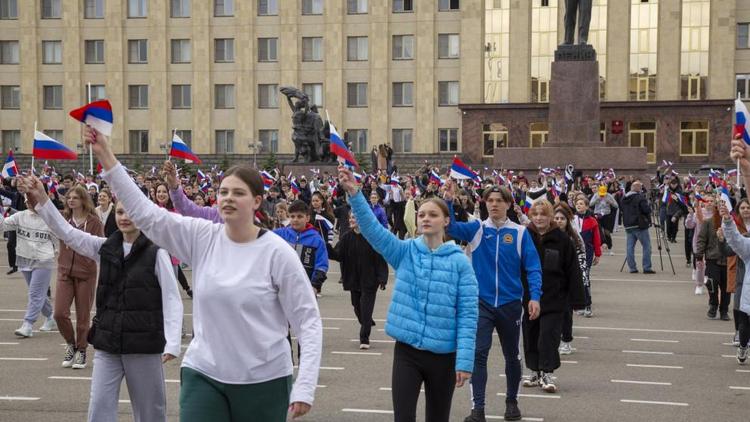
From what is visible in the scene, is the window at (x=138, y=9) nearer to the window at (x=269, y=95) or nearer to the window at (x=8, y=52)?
the window at (x=8, y=52)

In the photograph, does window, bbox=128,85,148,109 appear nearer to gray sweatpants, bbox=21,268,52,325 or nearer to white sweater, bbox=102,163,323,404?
gray sweatpants, bbox=21,268,52,325

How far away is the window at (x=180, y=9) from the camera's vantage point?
69.4m

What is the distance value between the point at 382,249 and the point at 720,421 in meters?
3.79

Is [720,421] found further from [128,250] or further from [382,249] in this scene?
[128,250]

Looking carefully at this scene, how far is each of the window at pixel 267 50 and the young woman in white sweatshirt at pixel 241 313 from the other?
64.6 m

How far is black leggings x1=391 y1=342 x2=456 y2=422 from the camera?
20.8ft

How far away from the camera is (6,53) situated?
71125 millimetres

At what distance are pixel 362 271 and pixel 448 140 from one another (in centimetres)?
5520

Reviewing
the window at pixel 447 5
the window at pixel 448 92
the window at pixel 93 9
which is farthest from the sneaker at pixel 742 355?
the window at pixel 93 9

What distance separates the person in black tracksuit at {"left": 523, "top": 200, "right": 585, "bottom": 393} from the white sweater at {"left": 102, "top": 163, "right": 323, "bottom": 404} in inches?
188

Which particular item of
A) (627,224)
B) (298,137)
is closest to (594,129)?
(298,137)

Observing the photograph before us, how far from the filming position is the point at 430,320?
6391 millimetres

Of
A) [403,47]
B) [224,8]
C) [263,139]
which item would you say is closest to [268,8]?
[224,8]

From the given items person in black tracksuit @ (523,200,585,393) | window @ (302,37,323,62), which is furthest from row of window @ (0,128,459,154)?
person in black tracksuit @ (523,200,585,393)
